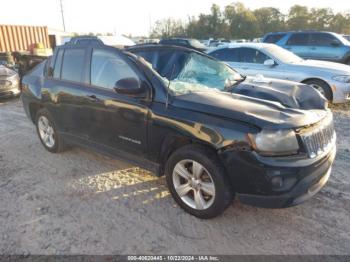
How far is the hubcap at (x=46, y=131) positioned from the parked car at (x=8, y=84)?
5.49 metres

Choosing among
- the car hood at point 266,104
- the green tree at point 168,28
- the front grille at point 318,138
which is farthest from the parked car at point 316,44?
the green tree at point 168,28

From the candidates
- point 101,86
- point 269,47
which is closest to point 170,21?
point 269,47

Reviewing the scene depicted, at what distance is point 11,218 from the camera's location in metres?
3.09

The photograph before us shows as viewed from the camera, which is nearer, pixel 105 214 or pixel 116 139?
pixel 105 214

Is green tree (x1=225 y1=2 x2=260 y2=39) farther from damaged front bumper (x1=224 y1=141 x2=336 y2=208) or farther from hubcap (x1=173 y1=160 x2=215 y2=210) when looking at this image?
damaged front bumper (x1=224 y1=141 x2=336 y2=208)

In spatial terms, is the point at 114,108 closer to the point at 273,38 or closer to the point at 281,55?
the point at 281,55

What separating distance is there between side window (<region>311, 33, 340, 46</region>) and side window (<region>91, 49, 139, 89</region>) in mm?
10188

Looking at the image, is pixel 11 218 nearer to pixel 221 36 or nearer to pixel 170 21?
pixel 221 36

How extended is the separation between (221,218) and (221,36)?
57.5 meters

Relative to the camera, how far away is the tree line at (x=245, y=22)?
53.2 meters

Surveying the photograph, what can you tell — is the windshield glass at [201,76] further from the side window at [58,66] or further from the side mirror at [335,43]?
the side mirror at [335,43]

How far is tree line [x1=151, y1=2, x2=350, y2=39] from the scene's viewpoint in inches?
2096

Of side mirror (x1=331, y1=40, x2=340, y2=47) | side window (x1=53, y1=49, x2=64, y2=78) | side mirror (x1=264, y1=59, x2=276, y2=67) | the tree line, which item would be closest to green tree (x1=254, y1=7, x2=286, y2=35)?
the tree line

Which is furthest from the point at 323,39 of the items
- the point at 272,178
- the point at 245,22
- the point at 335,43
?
the point at 245,22
